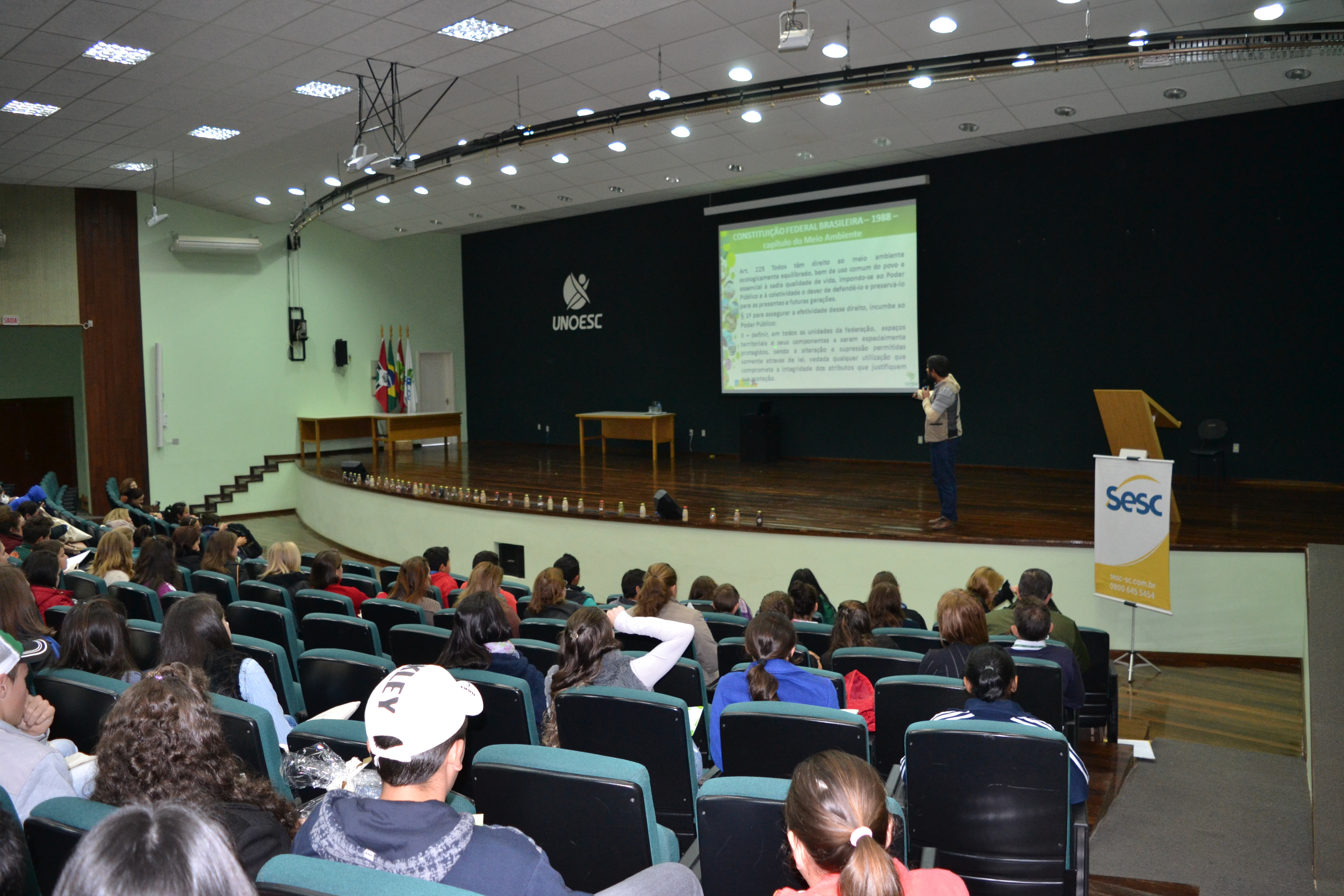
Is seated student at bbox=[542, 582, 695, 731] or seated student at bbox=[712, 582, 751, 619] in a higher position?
seated student at bbox=[542, 582, 695, 731]

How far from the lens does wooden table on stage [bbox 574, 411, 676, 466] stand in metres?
13.9

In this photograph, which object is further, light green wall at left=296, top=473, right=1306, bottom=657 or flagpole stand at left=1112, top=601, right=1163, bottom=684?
light green wall at left=296, top=473, right=1306, bottom=657

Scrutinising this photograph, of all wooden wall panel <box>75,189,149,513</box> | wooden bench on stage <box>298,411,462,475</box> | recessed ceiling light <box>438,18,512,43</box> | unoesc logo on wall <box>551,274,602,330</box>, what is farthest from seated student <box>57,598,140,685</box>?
unoesc logo on wall <box>551,274,602,330</box>

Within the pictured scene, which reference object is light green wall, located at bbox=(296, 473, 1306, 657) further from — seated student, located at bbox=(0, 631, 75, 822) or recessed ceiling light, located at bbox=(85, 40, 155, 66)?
seated student, located at bbox=(0, 631, 75, 822)

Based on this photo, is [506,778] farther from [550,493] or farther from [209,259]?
[209,259]

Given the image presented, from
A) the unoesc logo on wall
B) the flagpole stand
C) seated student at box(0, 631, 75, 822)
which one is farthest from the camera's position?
the unoesc logo on wall

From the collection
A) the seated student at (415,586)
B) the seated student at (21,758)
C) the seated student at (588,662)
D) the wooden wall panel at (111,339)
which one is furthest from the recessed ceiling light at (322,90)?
the seated student at (21,758)

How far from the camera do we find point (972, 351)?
11.9m

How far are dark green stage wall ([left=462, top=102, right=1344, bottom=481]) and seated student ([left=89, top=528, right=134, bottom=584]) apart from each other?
368 inches

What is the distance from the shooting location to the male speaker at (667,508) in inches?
333

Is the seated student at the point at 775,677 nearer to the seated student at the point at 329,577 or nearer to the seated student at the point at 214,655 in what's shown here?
the seated student at the point at 214,655

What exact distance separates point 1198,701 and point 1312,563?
1051 mm

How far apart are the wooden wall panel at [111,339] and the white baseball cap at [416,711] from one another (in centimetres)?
1332

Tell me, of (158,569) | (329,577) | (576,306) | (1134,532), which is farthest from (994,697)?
(576,306)
